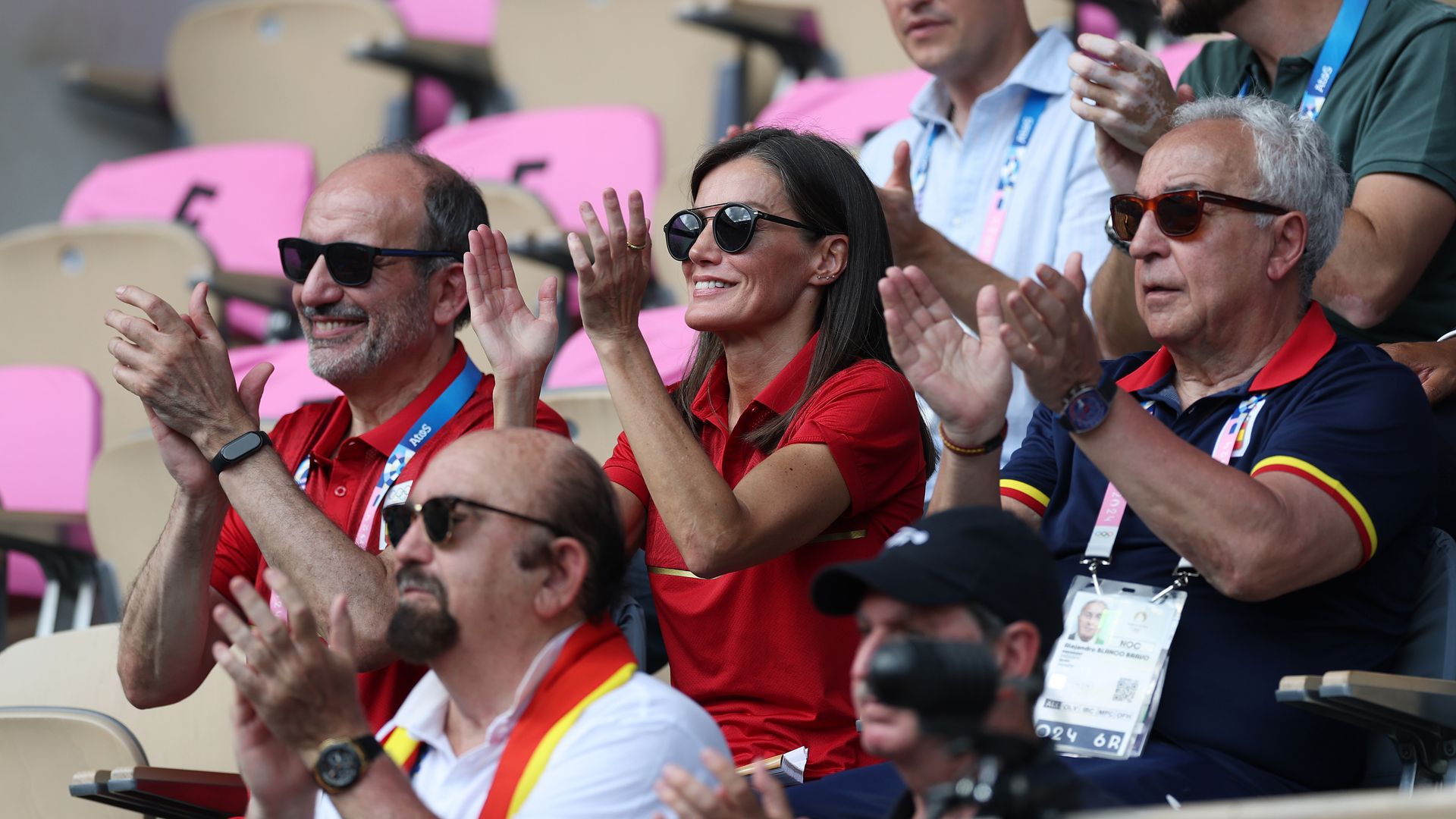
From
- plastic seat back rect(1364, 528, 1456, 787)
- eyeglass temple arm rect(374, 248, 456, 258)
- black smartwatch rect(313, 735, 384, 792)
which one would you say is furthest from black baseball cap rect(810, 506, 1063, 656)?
eyeglass temple arm rect(374, 248, 456, 258)

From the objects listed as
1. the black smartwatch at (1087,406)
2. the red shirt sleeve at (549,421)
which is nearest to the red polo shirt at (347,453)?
the red shirt sleeve at (549,421)

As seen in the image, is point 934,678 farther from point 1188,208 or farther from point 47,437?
point 47,437

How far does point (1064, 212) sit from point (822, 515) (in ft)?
4.50

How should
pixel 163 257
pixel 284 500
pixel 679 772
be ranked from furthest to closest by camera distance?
1. pixel 163 257
2. pixel 284 500
3. pixel 679 772

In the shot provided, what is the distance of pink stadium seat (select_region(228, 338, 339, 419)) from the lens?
13.9ft

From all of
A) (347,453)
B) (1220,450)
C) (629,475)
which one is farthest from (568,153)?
(1220,450)

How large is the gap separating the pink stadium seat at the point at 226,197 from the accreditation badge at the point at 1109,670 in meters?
3.68

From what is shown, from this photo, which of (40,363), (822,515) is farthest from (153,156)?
(822,515)

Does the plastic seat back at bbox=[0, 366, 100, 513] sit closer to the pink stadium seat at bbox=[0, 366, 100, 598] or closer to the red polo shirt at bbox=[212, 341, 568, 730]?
the pink stadium seat at bbox=[0, 366, 100, 598]

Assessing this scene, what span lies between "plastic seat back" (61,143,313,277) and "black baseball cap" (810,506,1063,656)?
4038 mm

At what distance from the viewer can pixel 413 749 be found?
7.22 feet

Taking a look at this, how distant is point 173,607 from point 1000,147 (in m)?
2.03

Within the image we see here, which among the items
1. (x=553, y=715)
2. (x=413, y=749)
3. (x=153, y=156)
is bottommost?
(x=153, y=156)

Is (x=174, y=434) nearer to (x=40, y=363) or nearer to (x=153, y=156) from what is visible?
(x=40, y=363)
